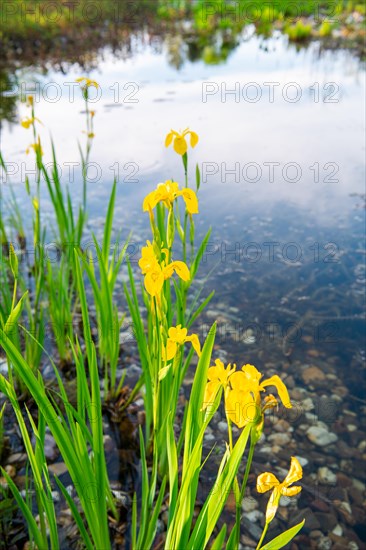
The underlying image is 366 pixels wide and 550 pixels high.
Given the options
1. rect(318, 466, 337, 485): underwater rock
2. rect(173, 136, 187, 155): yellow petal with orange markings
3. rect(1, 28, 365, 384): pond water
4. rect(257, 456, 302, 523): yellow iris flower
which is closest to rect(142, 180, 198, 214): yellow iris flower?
rect(173, 136, 187, 155): yellow petal with orange markings

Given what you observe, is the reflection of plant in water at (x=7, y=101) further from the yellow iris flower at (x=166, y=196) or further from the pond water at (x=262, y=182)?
the yellow iris flower at (x=166, y=196)

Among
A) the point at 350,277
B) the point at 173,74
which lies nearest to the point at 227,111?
the point at 173,74

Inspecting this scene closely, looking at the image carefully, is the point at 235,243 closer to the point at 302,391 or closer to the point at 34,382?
the point at 302,391

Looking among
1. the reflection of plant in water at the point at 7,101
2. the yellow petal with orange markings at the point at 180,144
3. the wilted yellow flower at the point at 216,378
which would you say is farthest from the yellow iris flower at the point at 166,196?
the reflection of plant in water at the point at 7,101

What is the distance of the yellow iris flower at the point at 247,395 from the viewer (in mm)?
916

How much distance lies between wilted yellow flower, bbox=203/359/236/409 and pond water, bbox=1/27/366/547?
1436 millimetres

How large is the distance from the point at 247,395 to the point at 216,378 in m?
0.13

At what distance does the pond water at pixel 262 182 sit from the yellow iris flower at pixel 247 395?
1.55 m

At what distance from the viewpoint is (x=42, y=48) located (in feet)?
34.2

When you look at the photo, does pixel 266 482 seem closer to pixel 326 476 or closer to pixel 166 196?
pixel 166 196

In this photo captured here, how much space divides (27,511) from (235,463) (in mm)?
673

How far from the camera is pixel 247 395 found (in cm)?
94

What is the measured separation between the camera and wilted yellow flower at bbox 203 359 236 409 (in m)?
0.99

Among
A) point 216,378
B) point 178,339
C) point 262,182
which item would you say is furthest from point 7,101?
point 216,378
